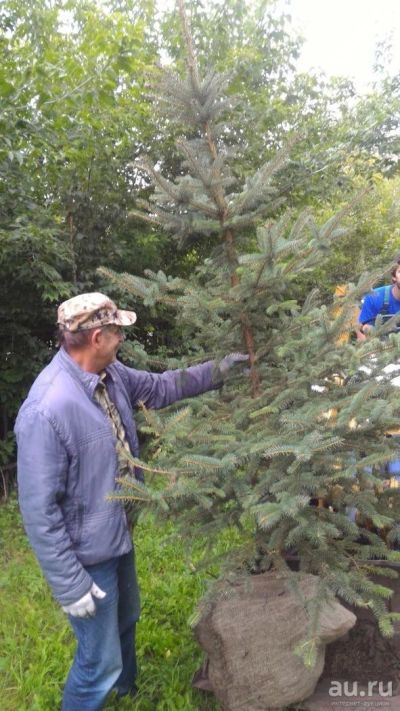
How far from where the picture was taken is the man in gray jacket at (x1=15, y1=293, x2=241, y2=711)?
2104 millimetres

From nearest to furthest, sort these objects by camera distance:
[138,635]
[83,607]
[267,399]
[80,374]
A: [83,607]
[80,374]
[267,399]
[138,635]

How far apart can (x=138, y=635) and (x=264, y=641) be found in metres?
1.33

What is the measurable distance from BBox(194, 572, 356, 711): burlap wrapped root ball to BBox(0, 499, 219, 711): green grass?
0.40 metres

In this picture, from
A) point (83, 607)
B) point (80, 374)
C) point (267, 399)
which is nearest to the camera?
point (83, 607)

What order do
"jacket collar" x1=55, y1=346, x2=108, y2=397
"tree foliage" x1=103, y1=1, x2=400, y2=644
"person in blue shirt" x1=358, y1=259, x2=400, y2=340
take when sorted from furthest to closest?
"person in blue shirt" x1=358, y1=259, x2=400, y2=340 → "jacket collar" x1=55, y1=346, x2=108, y2=397 → "tree foliage" x1=103, y1=1, x2=400, y2=644

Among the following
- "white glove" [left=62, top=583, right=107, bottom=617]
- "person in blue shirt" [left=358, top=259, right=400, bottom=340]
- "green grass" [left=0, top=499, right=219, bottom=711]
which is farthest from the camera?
"person in blue shirt" [left=358, top=259, right=400, bottom=340]

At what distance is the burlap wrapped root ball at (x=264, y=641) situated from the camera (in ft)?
7.66

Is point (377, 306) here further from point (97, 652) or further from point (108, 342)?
point (97, 652)

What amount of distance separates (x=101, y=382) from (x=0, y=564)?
285cm

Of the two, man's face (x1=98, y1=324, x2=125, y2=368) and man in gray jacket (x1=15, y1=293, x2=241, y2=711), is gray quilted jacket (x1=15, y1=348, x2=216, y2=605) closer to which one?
man in gray jacket (x1=15, y1=293, x2=241, y2=711)

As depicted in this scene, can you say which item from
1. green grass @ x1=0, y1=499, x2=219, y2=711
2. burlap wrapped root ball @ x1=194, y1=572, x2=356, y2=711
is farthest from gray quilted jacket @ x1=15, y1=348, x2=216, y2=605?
burlap wrapped root ball @ x1=194, y1=572, x2=356, y2=711

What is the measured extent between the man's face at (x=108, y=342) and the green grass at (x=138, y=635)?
0.75m

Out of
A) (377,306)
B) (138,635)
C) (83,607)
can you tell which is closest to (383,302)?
(377,306)

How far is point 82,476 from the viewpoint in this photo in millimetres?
2221
